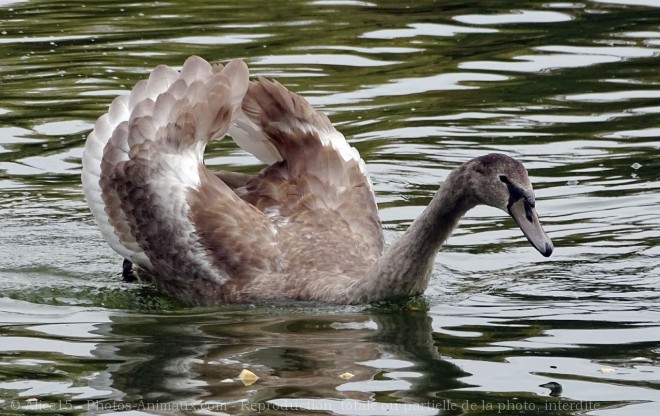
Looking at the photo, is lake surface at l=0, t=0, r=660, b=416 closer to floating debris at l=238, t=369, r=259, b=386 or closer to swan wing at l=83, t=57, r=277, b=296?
floating debris at l=238, t=369, r=259, b=386

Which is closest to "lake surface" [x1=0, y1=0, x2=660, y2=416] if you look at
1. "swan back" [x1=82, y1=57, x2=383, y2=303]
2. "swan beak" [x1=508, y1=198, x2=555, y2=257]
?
"swan back" [x1=82, y1=57, x2=383, y2=303]

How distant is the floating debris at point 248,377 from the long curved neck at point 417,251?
64.2 inches

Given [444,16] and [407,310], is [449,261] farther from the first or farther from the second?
[444,16]

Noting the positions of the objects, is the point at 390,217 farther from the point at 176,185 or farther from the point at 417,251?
the point at 417,251

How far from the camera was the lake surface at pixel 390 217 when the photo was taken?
7.81 meters

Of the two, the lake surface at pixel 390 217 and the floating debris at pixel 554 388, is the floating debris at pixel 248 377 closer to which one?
the lake surface at pixel 390 217

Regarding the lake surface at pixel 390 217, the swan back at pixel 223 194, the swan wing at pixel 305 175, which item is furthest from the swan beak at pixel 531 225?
the swan wing at pixel 305 175

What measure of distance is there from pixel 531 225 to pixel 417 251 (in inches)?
32.8

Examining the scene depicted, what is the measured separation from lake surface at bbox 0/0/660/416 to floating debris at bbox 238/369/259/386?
0.05 meters

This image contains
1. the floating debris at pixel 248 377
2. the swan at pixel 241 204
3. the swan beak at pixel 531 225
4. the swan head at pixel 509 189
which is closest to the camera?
the floating debris at pixel 248 377

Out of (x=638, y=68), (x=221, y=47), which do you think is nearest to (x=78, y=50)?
(x=221, y=47)

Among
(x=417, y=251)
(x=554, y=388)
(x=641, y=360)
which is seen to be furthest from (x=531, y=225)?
(x=554, y=388)

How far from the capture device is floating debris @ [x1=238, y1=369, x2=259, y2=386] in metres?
7.79

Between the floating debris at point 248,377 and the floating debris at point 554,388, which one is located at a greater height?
the floating debris at point 248,377
